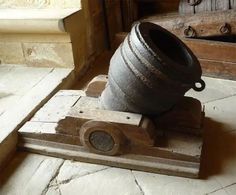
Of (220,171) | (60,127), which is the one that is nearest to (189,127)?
(220,171)

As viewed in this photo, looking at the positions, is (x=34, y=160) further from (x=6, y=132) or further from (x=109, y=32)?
(x=109, y=32)

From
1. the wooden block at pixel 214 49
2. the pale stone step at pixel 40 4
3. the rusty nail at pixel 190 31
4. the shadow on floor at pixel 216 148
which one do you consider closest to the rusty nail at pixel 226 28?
the wooden block at pixel 214 49

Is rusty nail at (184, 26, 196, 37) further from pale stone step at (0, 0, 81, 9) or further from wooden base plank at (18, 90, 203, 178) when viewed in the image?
wooden base plank at (18, 90, 203, 178)

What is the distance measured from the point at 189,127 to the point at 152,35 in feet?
1.29

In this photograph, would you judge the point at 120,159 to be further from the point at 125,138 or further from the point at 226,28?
the point at 226,28

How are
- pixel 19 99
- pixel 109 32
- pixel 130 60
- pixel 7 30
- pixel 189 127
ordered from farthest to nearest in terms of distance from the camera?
1. pixel 109 32
2. pixel 7 30
3. pixel 19 99
4. pixel 189 127
5. pixel 130 60

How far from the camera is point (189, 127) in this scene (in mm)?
1318

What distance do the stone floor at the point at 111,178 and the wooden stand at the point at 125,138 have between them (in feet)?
0.11

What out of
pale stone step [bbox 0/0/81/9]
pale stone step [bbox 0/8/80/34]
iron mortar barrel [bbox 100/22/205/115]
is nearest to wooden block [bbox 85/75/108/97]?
iron mortar barrel [bbox 100/22/205/115]

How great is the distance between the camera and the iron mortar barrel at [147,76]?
3.79 feet

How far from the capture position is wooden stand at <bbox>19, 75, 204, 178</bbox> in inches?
48.4

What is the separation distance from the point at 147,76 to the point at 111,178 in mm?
401

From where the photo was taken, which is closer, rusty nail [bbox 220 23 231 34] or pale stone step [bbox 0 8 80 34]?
pale stone step [bbox 0 8 80 34]

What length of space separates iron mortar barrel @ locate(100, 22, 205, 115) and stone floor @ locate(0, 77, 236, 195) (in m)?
0.25
